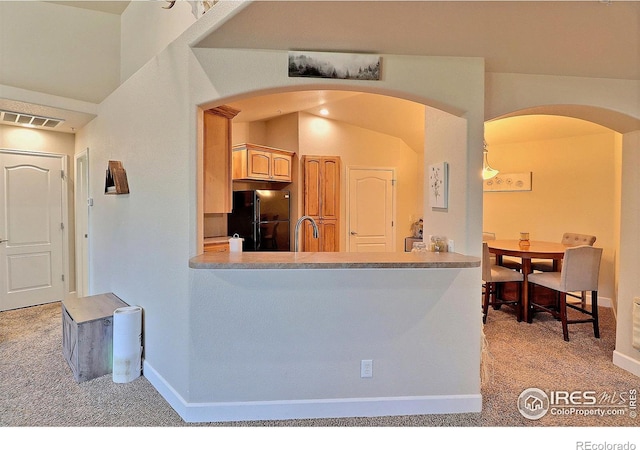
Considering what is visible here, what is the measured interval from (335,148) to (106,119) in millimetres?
3400

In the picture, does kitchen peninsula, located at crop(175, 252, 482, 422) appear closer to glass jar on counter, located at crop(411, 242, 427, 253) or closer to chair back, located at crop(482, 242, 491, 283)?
glass jar on counter, located at crop(411, 242, 427, 253)

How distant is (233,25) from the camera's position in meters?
1.88

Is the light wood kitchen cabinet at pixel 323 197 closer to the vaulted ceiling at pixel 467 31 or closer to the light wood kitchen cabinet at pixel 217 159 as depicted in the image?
the light wood kitchen cabinet at pixel 217 159

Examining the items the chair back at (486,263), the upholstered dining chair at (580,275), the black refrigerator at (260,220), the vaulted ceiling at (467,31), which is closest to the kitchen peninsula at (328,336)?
the vaulted ceiling at (467,31)

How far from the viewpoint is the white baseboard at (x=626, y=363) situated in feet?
9.08

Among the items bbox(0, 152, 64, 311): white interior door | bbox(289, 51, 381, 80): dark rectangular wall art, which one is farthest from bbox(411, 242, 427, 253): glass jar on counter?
bbox(0, 152, 64, 311): white interior door

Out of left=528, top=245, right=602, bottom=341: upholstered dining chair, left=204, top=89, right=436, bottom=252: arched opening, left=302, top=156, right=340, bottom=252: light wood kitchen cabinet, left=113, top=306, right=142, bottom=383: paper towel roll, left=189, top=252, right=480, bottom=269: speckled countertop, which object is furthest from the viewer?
left=302, top=156, right=340, bottom=252: light wood kitchen cabinet

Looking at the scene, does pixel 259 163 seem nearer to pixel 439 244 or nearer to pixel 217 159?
pixel 217 159

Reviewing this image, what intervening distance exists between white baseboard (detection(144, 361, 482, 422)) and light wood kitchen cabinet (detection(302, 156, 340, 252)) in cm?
341

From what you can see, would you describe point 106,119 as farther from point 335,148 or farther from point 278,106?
point 335,148

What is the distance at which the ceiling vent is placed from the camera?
367 cm

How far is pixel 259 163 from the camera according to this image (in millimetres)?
5098

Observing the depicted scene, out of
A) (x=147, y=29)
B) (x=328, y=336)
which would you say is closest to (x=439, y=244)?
(x=328, y=336)

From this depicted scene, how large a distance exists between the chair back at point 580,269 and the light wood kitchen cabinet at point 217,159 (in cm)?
350
